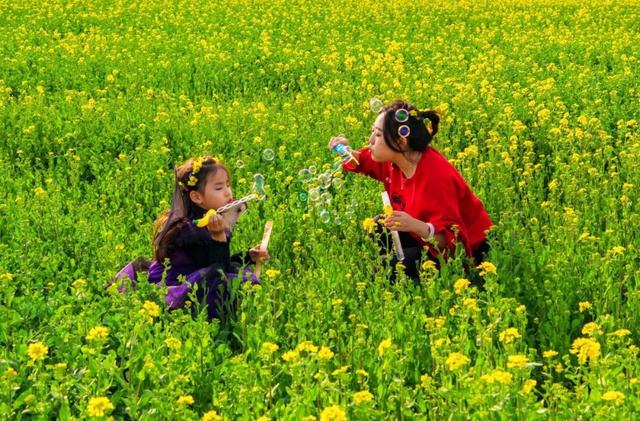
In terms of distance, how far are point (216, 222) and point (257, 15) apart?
46.3 feet

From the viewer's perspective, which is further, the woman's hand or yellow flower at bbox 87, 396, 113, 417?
the woman's hand

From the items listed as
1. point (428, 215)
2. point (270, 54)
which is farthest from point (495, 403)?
point (270, 54)

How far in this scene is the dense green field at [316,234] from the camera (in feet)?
11.7

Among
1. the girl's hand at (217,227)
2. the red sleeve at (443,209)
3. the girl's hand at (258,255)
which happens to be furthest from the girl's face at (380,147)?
the girl's hand at (217,227)

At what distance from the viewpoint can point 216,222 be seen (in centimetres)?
489

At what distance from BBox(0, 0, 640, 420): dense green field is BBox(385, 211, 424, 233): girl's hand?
0.89 feet

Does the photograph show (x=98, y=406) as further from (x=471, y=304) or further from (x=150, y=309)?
(x=471, y=304)

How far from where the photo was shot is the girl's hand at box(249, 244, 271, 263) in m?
5.21

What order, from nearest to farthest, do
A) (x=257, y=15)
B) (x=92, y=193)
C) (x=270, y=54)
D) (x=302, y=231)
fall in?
(x=302, y=231) → (x=92, y=193) → (x=270, y=54) → (x=257, y=15)

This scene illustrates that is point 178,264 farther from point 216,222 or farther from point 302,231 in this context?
point 302,231

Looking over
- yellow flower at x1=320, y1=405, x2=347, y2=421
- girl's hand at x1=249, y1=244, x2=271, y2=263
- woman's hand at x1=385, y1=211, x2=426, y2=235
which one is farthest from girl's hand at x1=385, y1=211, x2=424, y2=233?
yellow flower at x1=320, y1=405, x2=347, y2=421

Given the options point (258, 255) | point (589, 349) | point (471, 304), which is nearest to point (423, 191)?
point (258, 255)

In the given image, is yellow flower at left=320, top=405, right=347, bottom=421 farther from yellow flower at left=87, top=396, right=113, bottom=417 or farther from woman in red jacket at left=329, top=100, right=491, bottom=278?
woman in red jacket at left=329, top=100, right=491, bottom=278

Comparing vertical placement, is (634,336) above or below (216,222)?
below
